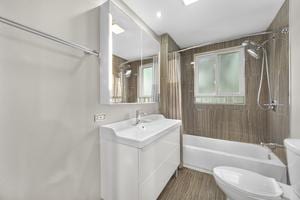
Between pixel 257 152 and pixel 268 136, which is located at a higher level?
pixel 268 136

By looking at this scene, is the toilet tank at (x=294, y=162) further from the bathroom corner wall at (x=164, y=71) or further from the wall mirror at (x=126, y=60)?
the bathroom corner wall at (x=164, y=71)

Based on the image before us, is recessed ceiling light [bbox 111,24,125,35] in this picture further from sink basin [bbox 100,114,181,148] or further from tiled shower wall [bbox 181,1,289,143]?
tiled shower wall [bbox 181,1,289,143]

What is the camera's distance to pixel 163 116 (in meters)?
2.25

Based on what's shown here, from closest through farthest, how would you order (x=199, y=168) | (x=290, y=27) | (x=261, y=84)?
(x=290, y=27), (x=199, y=168), (x=261, y=84)

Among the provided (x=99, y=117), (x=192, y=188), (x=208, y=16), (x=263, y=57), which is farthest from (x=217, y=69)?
(x=99, y=117)

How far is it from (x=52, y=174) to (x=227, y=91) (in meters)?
2.92

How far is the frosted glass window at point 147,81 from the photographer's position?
189 centimetres

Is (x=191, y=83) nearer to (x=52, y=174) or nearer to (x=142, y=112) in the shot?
(x=142, y=112)

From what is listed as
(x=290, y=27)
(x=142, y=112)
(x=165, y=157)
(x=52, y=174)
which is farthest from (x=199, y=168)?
(x=290, y=27)

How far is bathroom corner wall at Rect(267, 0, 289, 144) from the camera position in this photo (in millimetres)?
1564

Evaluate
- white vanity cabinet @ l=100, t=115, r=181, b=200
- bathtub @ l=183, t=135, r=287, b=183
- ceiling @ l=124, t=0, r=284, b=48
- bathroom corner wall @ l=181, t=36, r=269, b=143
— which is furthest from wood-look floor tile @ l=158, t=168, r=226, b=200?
ceiling @ l=124, t=0, r=284, b=48

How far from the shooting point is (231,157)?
5.98 ft

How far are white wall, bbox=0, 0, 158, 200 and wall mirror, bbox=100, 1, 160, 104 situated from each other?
107 millimetres

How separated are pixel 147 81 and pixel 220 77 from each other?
1679mm
